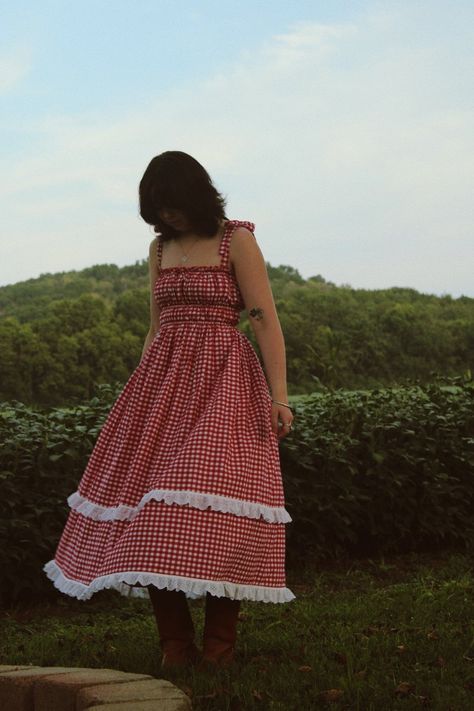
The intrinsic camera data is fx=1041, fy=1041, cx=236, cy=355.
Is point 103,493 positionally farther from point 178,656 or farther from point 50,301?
point 50,301

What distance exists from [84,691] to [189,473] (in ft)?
2.37

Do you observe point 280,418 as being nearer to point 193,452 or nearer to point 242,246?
point 193,452

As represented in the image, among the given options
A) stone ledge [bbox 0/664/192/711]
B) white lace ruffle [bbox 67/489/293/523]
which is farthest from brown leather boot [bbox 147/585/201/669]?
stone ledge [bbox 0/664/192/711]

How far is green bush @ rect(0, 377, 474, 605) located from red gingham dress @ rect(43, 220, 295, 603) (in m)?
1.33

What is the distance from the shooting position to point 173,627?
11.0 feet

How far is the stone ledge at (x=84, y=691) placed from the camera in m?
2.63

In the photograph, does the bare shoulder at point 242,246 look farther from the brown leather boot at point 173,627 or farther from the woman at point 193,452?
the brown leather boot at point 173,627

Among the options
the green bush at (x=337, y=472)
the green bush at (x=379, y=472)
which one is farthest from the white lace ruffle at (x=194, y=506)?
the green bush at (x=379, y=472)

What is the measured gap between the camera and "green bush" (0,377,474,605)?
4891mm

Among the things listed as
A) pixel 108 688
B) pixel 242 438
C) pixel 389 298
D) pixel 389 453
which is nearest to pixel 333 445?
pixel 389 453

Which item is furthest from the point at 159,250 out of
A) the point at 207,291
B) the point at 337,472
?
the point at 337,472

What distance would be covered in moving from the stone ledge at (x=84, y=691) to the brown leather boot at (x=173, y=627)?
1.24 feet

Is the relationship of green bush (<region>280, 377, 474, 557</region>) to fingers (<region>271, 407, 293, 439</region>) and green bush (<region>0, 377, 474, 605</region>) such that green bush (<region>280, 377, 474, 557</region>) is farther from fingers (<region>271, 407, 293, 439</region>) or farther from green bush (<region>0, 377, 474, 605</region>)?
fingers (<region>271, 407, 293, 439</region>)

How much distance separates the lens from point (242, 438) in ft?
10.9
